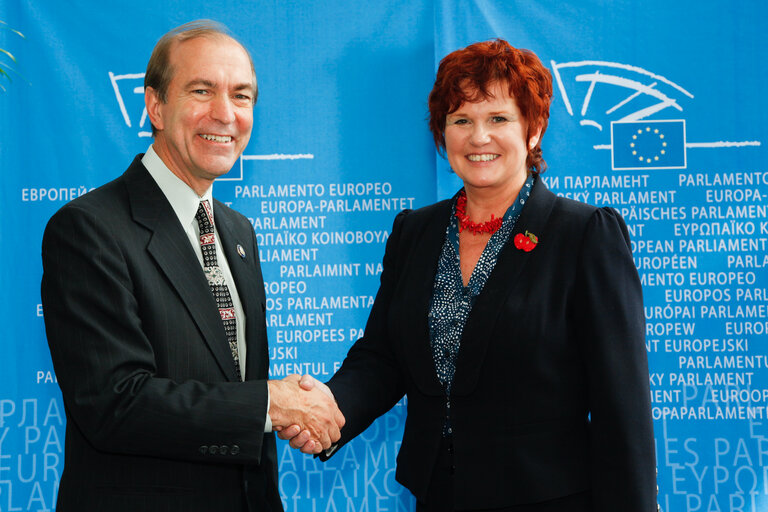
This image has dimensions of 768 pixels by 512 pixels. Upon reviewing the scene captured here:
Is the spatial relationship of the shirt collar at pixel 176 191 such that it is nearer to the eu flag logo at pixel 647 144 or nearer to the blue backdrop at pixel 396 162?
the blue backdrop at pixel 396 162

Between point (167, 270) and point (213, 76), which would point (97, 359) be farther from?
point (213, 76)

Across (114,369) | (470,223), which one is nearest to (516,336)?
(470,223)

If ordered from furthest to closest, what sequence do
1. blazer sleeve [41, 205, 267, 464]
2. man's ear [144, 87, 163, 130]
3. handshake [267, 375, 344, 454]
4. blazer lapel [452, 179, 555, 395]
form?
man's ear [144, 87, 163, 130]
handshake [267, 375, 344, 454]
blazer lapel [452, 179, 555, 395]
blazer sleeve [41, 205, 267, 464]

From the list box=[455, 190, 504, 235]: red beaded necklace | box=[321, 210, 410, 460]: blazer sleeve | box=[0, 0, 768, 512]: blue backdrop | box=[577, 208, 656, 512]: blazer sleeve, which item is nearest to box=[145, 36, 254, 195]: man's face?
box=[321, 210, 410, 460]: blazer sleeve

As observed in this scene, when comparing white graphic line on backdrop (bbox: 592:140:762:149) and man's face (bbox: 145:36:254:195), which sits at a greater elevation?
white graphic line on backdrop (bbox: 592:140:762:149)

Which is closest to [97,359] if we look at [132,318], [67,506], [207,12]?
[132,318]

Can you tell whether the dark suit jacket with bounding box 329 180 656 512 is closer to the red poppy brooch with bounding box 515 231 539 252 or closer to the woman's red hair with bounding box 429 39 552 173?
the red poppy brooch with bounding box 515 231 539 252

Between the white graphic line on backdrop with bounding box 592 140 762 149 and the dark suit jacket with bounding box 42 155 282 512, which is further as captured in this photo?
the white graphic line on backdrop with bounding box 592 140 762 149

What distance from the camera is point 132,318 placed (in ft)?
5.61

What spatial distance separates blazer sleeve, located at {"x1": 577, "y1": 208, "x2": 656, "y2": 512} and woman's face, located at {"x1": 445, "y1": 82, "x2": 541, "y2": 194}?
1.16 feet

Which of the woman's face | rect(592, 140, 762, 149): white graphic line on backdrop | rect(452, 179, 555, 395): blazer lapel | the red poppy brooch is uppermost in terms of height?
rect(592, 140, 762, 149): white graphic line on backdrop

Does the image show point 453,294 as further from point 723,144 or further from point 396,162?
point 723,144

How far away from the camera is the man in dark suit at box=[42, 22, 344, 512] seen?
1708 mm

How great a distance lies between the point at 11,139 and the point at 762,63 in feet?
11.3
